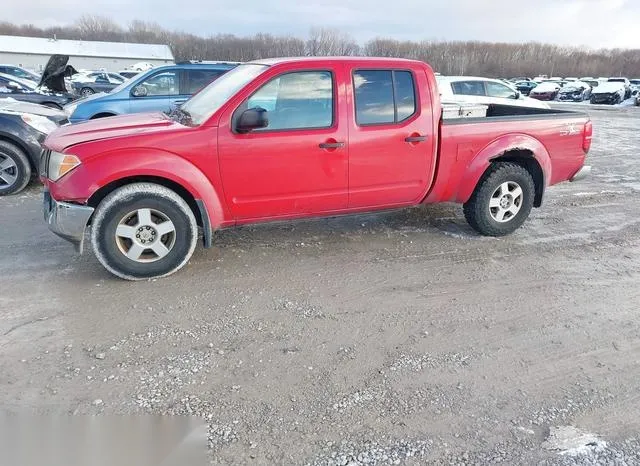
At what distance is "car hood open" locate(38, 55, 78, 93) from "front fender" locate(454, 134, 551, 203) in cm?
1202

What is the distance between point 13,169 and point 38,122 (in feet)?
2.55

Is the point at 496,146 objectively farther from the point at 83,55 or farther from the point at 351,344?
the point at 83,55

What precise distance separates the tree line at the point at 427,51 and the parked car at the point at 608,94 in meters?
44.9

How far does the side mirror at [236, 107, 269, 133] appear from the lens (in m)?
4.07

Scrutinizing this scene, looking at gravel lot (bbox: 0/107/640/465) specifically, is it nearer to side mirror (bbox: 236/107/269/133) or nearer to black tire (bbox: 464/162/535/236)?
black tire (bbox: 464/162/535/236)

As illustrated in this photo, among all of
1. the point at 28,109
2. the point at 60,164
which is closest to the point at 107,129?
the point at 60,164

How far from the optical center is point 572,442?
246 cm

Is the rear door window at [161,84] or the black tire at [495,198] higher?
the rear door window at [161,84]

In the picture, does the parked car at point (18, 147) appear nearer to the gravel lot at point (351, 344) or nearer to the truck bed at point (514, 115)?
the gravel lot at point (351, 344)

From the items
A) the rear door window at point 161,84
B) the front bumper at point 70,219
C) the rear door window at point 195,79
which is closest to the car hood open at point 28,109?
the rear door window at point 161,84

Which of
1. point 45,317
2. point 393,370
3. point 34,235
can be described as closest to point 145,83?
point 34,235

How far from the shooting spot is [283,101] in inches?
173

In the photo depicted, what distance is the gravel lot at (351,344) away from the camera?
2508mm

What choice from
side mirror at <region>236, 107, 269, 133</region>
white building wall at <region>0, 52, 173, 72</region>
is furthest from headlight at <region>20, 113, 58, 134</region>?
white building wall at <region>0, 52, 173, 72</region>
